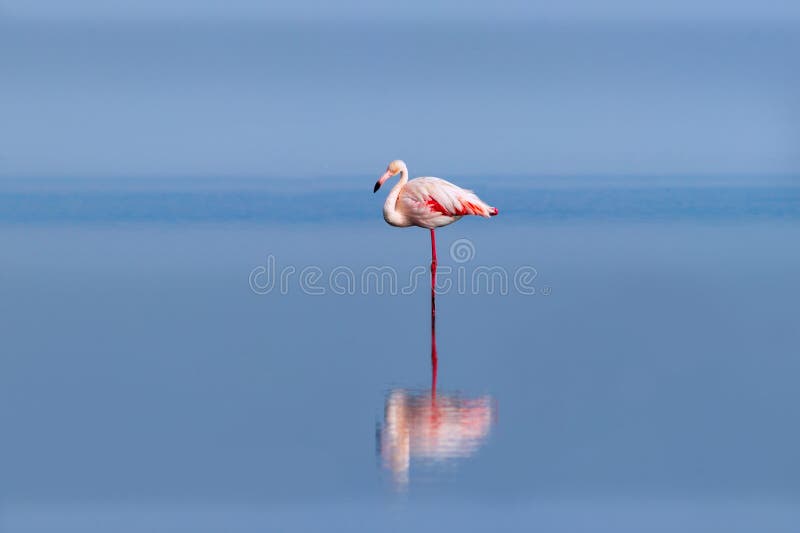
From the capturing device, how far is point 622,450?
16.6ft

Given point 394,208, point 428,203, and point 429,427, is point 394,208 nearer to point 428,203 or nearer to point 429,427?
point 428,203

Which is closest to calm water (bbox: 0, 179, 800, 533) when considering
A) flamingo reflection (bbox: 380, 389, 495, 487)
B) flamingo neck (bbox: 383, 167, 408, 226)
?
flamingo reflection (bbox: 380, 389, 495, 487)

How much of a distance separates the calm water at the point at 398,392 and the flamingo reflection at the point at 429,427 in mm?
16

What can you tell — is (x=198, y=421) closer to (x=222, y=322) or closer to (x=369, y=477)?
(x=369, y=477)

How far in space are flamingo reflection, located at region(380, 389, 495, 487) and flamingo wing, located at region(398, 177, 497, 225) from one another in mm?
2595

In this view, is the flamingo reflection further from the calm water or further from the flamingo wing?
the flamingo wing

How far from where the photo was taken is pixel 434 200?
27.7 ft

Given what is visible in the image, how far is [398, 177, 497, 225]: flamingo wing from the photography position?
A: 8.43m

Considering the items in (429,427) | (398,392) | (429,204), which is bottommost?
(429,427)

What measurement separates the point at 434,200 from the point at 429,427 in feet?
10.7

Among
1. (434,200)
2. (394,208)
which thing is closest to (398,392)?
(434,200)

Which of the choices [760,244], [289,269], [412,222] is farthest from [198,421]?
[760,244]

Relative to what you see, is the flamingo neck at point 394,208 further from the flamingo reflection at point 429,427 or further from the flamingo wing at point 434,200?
the flamingo reflection at point 429,427

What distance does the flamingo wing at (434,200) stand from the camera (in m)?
8.43
